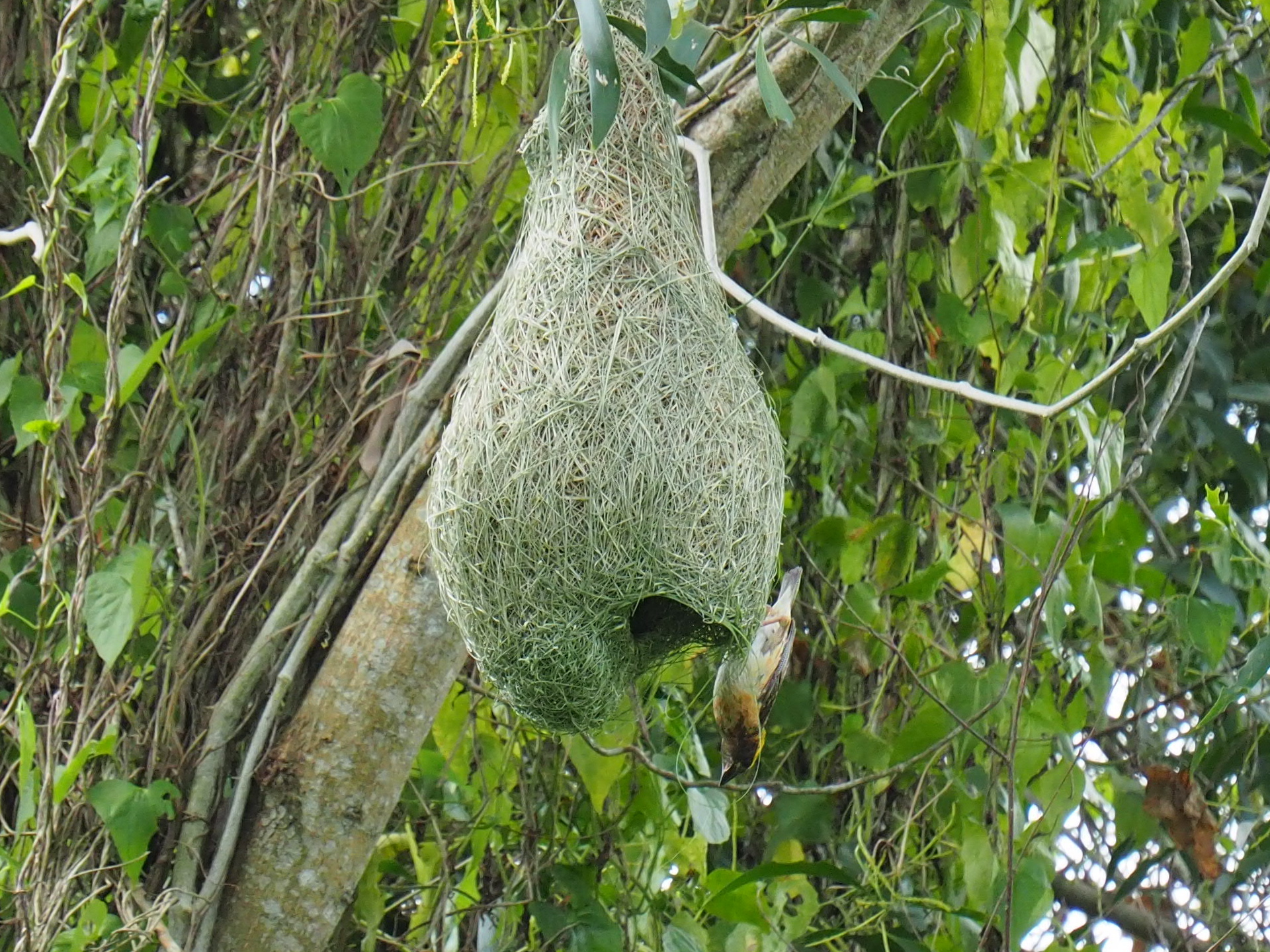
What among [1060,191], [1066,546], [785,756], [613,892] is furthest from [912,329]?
[613,892]

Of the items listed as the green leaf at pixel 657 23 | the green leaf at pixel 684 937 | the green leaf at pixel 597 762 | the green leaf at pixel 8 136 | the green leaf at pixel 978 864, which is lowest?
the green leaf at pixel 684 937

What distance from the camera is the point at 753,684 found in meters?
1.12

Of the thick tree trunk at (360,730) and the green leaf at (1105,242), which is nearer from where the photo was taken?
the thick tree trunk at (360,730)

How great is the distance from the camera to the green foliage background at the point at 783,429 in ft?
4.35

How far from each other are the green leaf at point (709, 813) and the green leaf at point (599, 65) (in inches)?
36.2

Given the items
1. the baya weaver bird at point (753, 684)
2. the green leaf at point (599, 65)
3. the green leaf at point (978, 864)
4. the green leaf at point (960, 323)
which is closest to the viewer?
the green leaf at point (599, 65)

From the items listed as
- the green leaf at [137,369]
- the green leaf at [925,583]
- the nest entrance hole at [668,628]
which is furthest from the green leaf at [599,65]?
the green leaf at [925,583]

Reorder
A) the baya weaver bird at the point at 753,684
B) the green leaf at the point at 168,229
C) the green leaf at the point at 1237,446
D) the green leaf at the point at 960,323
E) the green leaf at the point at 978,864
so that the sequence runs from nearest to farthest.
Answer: the baya weaver bird at the point at 753,684
the green leaf at the point at 168,229
the green leaf at the point at 978,864
the green leaf at the point at 960,323
the green leaf at the point at 1237,446

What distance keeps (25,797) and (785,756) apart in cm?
96

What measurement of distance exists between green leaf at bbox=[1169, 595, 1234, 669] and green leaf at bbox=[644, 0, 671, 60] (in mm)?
1135

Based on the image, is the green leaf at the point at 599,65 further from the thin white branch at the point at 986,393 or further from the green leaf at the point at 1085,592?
the green leaf at the point at 1085,592

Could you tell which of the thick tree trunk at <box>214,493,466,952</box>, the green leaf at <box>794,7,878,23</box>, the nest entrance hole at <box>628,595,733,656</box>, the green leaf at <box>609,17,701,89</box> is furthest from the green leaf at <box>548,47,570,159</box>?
the thick tree trunk at <box>214,493,466,952</box>

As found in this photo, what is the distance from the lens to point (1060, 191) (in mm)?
1671

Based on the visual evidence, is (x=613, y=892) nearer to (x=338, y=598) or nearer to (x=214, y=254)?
(x=338, y=598)
